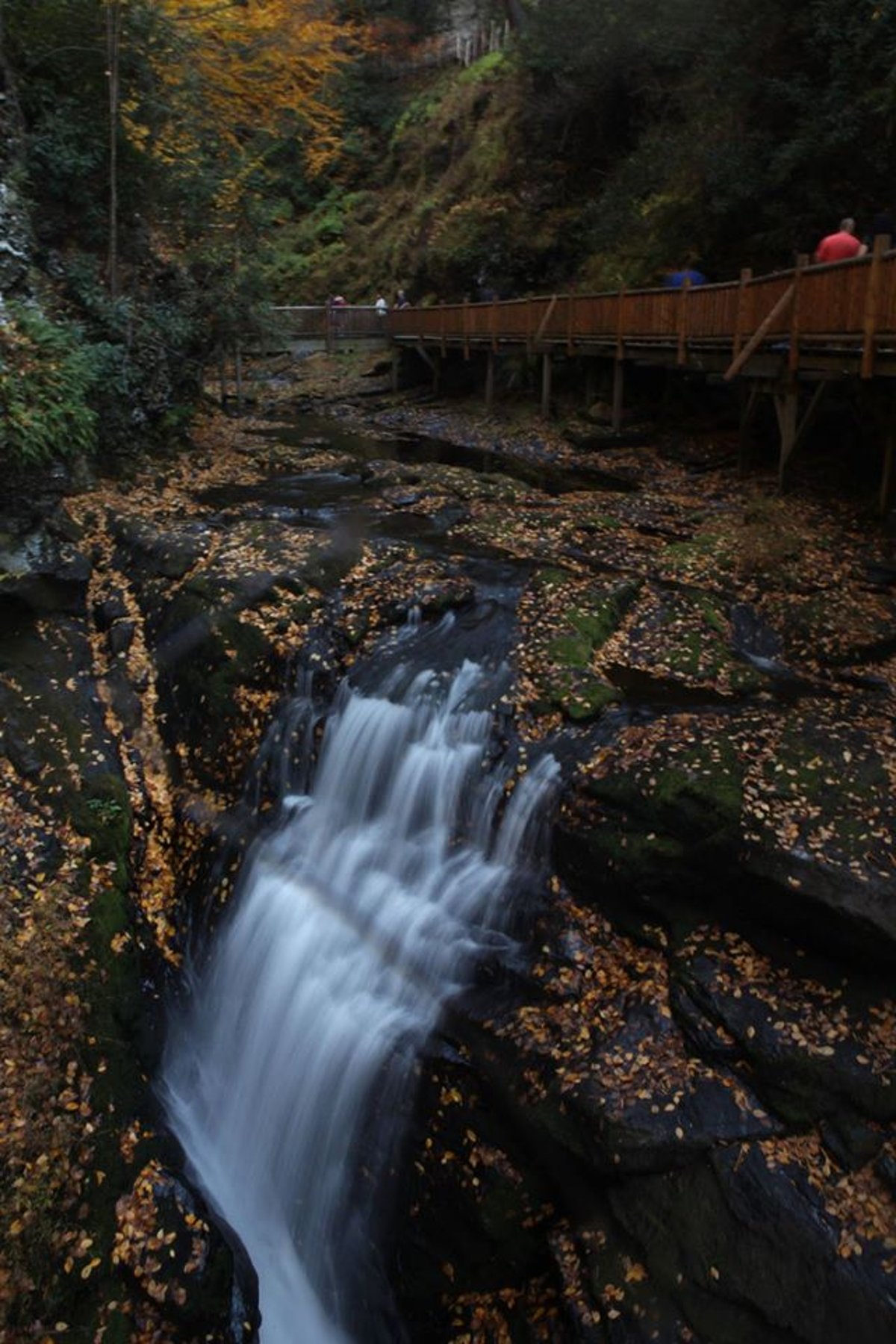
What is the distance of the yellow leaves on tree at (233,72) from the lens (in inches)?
661

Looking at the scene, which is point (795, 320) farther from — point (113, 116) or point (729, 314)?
point (113, 116)

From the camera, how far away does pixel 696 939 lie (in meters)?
6.33

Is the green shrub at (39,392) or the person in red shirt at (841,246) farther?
the person in red shirt at (841,246)

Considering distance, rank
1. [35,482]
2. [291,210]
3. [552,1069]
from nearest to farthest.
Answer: [552,1069] → [35,482] → [291,210]

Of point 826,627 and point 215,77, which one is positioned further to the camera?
point 215,77

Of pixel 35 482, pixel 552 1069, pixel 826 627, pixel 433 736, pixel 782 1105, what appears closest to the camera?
pixel 782 1105

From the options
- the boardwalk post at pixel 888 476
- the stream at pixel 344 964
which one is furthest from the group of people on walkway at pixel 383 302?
the stream at pixel 344 964

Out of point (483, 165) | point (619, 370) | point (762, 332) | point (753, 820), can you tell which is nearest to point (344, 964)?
point (753, 820)

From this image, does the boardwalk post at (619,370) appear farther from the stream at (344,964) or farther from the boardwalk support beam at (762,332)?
the stream at (344,964)

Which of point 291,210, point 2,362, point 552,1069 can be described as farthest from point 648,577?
point 291,210

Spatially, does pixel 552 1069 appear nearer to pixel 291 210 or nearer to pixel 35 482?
pixel 35 482

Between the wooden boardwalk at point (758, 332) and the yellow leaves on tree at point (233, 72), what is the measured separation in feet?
21.8

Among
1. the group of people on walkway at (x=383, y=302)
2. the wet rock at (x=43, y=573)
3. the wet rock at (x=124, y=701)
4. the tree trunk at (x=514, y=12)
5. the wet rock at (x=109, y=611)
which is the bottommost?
the wet rock at (x=124, y=701)

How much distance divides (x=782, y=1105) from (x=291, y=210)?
44.6 metres
